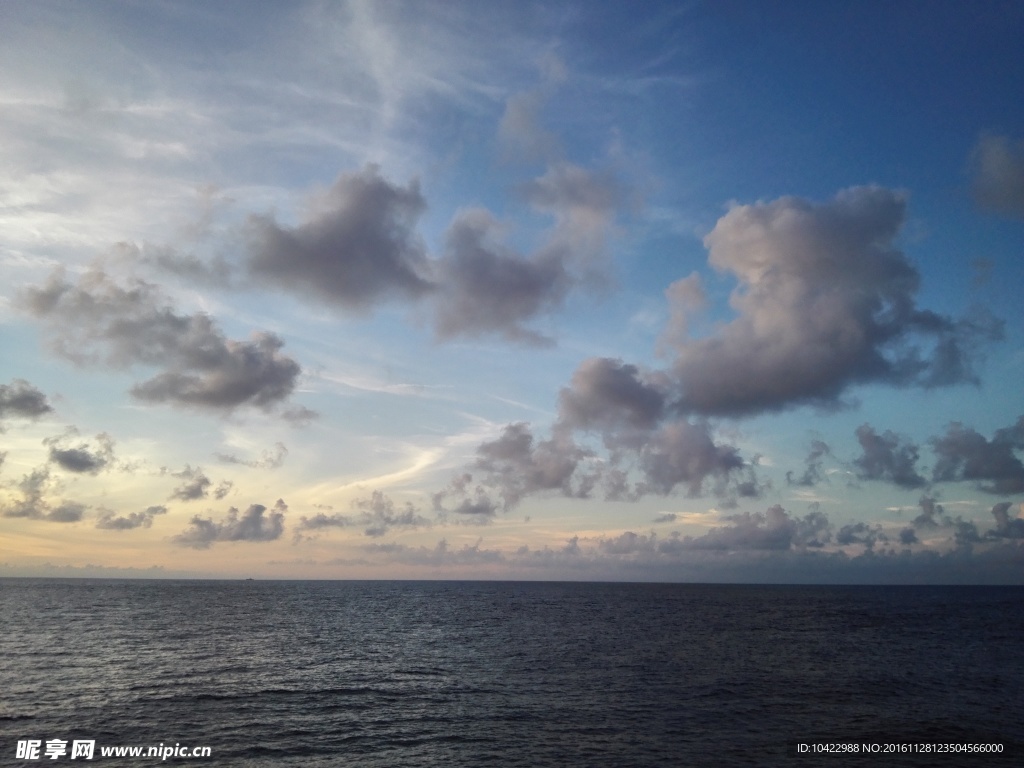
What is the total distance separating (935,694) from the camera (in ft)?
182

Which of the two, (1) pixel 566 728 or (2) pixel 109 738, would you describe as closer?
(2) pixel 109 738

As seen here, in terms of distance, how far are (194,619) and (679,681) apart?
98012 mm

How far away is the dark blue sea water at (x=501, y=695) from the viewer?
125 feet

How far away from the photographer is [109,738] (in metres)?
38.6

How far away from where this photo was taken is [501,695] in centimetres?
5247

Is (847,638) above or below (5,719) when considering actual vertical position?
below

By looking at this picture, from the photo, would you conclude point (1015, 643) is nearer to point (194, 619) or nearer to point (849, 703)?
point (849, 703)

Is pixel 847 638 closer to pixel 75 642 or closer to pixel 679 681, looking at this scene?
pixel 679 681

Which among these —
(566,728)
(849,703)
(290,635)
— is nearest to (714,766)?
(566,728)

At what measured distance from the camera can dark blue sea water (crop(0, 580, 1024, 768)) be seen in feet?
125

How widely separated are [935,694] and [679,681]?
2232 centimetres

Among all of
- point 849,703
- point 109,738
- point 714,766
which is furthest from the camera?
point 849,703

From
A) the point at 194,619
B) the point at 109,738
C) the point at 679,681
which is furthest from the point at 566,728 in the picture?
the point at 194,619

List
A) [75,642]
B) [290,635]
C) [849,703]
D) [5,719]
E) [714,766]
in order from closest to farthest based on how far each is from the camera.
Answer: [714,766] → [5,719] → [849,703] → [75,642] → [290,635]
